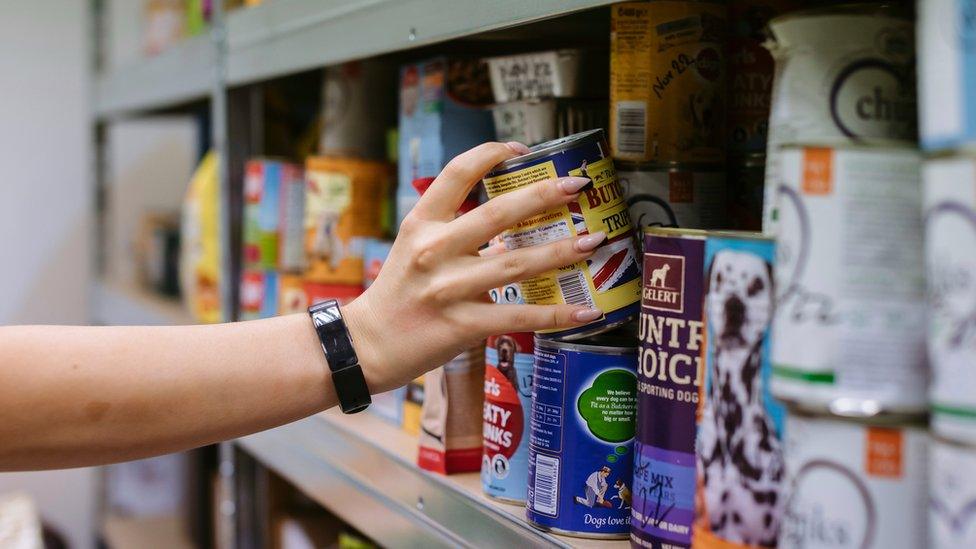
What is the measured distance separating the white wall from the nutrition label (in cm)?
239

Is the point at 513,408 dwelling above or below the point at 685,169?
below

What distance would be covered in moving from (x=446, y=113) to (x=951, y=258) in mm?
800

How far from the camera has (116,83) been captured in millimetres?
2410

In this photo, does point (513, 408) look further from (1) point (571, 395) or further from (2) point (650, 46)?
(2) point (650, 46)

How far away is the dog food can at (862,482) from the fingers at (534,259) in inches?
10.6

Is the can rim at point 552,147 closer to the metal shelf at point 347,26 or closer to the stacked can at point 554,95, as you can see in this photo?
the metal shelf at point 347,26

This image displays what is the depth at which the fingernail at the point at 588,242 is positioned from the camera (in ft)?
2.63

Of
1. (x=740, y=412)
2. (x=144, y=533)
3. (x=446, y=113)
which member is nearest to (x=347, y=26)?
(x=446, y=113)

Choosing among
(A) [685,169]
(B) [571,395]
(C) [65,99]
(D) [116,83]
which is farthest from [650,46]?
(C) [65,99]

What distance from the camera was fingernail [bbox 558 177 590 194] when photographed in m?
0.80

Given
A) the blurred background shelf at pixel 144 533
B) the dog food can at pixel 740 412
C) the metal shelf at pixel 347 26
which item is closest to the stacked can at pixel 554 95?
the metal shelf at pixel 347 26

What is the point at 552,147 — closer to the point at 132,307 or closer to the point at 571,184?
the point at 571,184

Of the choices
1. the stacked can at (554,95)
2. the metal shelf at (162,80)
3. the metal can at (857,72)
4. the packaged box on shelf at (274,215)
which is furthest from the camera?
the metal shelf at (162,80)

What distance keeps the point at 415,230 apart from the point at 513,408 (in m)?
0.22
